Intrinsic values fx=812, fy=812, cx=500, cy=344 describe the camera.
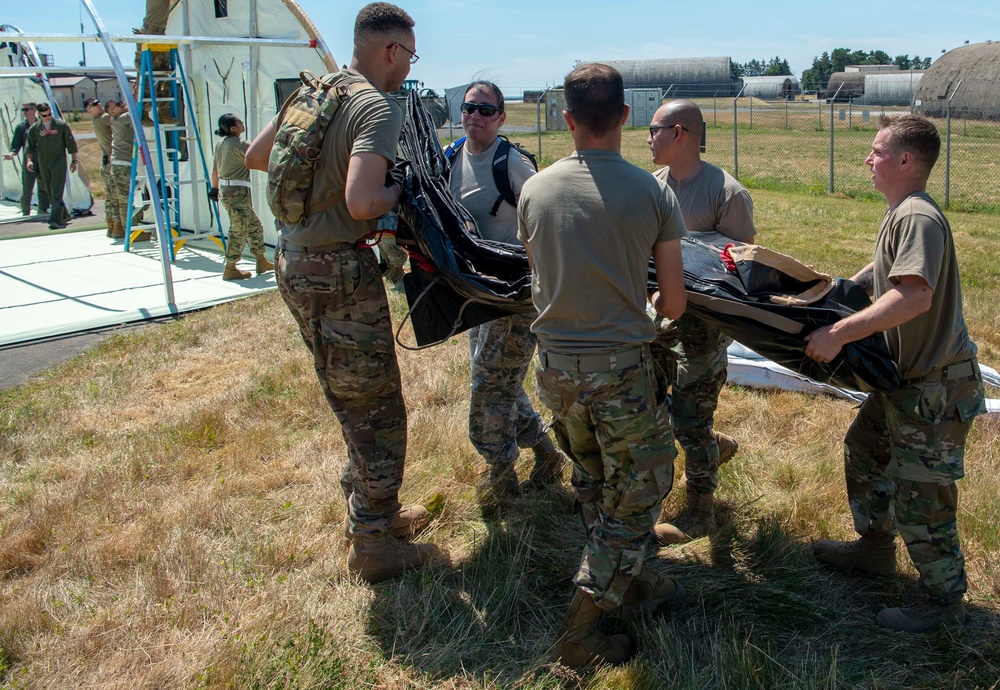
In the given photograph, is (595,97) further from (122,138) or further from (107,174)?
(107,174)

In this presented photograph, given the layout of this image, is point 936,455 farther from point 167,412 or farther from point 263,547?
point 167,412

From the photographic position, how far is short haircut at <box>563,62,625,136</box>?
2.63 meters

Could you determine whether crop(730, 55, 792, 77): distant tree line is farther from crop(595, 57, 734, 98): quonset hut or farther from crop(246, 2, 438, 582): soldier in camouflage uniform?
crop(246, 2, 438, 582): soldier in camouflage uniform

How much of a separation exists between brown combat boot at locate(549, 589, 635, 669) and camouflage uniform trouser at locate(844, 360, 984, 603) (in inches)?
47.1

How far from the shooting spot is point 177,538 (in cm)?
396

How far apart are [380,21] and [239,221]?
25.0ft

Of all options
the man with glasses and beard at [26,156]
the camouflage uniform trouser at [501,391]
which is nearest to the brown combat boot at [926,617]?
the camouflage uniform trouser at [501,391]

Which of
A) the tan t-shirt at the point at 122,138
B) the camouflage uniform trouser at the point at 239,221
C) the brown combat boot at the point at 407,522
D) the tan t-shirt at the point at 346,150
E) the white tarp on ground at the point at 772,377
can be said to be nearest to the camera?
the tan t-shirt at the point at 346,150

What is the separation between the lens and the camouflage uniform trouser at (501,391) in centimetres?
401

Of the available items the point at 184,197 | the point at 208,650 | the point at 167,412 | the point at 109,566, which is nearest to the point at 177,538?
the point at 109,566

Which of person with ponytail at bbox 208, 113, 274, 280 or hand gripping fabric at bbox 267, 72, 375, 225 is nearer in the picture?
hand gripping fabric at bbox 267, 72, 375, 225

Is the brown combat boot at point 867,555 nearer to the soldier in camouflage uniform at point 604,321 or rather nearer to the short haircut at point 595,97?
the soldier in camouflage uniform at point 604,321

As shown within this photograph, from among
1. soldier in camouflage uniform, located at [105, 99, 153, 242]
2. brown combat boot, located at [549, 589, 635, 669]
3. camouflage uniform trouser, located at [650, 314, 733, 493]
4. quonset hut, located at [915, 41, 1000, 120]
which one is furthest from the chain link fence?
soldier in camouflage uniform, located at [105, 99, 153, 242]

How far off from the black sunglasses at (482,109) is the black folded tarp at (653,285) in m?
0.25
